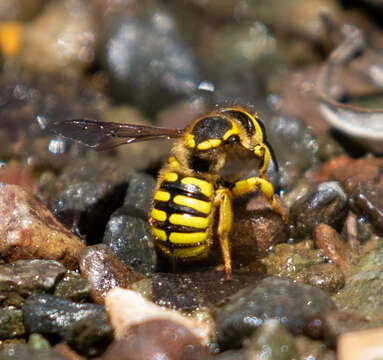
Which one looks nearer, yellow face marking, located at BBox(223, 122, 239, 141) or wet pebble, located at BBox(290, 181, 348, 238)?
yellow face marking, located at BBox(223, 122, 239, 141)

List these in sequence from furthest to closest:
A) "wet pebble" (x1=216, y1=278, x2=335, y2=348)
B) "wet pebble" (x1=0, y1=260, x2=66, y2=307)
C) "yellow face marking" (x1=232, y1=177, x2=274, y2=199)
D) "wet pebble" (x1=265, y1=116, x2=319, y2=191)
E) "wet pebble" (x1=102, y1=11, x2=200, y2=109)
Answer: "wet pebble" (x1=102, y1=11, x2=200, y2=109), "wet pebble" (x1=265, y1=116, x2=319, y2=191), "yellow face marking" (x1=232, y1=177, x2=274, y2=199), "wet pebble" (x1=0, y1=260, x2=66, y2=307), "wet pebble" (x1=216, y1=278, x2=335, y2=348)

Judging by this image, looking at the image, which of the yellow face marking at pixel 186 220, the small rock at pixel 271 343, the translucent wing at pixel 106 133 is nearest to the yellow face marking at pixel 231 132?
the translucent wing at pixel 106 133

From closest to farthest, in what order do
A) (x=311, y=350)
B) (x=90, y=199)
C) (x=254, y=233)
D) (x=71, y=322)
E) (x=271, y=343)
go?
1. (x=271, y=343)
2. (x=311, y=350)
3. (x=71, y=322)
4. (x=254, y=233)
5. (x=90, y=199)

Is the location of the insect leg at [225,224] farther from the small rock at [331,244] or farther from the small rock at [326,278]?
the small rock at [331,244]

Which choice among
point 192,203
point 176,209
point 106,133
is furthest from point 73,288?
point 106,133

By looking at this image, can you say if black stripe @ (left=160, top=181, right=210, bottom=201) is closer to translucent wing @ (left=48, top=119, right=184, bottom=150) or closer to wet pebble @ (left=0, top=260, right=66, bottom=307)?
translucent wing @ (left=48, top=119, right=184, bottom=150)

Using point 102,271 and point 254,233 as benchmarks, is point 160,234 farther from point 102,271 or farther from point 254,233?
point 254,233

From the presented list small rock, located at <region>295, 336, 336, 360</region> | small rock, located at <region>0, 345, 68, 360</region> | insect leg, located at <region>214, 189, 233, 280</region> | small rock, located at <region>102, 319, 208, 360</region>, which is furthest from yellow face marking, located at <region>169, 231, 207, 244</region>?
small rock, located at <region>0, 345, 68, 360</region>
